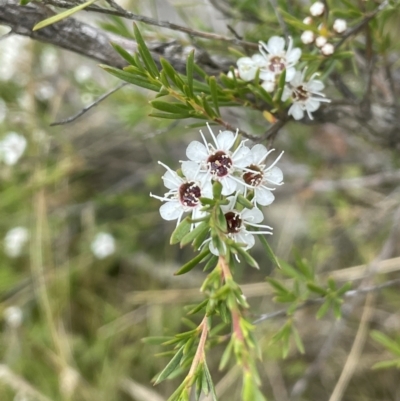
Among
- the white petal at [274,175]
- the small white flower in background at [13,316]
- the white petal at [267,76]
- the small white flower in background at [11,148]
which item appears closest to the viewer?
the white petal at [274,175]

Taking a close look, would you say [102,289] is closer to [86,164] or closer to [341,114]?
[86,164]

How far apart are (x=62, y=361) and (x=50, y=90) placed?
1183 mm

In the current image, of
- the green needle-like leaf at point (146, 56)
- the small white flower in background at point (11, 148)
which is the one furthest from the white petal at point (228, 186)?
the small white flower in background at point (11, 148)

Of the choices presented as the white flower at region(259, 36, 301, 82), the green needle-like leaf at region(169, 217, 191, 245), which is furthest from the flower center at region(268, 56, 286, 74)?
the green needle-like leaf at region(169, 217, 191, 245)

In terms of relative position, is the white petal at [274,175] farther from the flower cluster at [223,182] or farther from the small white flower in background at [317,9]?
the small white flower in background at [317,9]

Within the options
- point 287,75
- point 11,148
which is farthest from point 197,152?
point 11,148

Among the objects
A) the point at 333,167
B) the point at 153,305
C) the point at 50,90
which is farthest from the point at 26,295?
the point at 333,167

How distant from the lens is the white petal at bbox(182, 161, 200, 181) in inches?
21.5

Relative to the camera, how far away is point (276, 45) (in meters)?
0.73

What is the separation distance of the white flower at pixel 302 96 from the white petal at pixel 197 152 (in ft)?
0.68

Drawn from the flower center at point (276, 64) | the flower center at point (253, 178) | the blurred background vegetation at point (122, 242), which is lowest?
the blurred background vegetation at point (122, 242)

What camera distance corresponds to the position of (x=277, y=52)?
73 cm

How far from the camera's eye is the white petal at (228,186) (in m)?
0.53

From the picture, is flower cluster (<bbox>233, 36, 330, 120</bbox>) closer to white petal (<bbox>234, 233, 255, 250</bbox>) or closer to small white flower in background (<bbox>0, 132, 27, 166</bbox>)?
white petal (<bbox>234, 233, 255, 250</bbox>)
